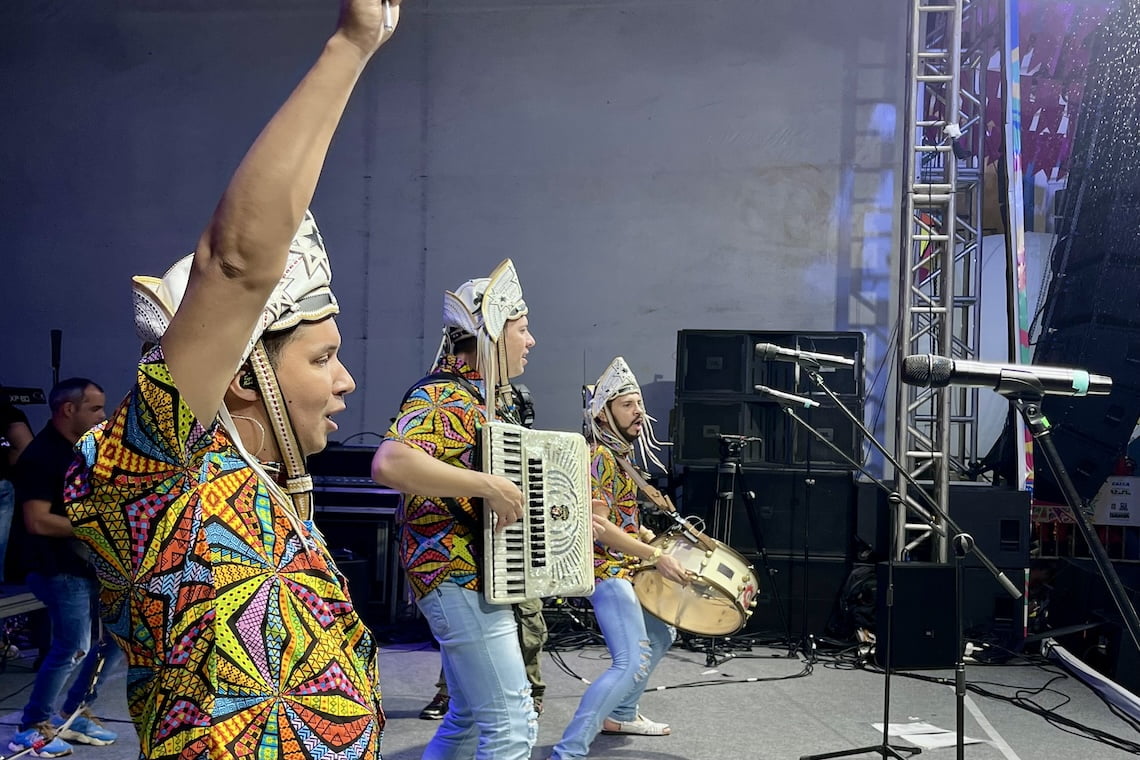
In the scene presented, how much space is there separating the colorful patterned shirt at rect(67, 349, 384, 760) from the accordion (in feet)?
5.20

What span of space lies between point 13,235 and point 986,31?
29.5ft

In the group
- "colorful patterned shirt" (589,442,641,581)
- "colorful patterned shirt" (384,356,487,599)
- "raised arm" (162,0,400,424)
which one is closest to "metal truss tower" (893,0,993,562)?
"colorful patterned shirt" (589,442,641,581)

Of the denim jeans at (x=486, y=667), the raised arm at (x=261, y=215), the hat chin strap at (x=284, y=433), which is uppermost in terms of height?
the raised arm at (x=261, y=215)

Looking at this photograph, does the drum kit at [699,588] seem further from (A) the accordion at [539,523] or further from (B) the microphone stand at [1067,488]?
(B) the microphone stand at [1067,488]

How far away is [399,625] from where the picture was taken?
26.5ft

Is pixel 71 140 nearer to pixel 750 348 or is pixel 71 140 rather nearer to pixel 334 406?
pixel 750 348

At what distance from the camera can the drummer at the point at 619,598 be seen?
432cm

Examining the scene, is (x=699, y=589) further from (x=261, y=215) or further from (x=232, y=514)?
(x=261, y=215)

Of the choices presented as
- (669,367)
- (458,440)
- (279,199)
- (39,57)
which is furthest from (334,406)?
(39,57)

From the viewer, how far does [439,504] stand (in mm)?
2980

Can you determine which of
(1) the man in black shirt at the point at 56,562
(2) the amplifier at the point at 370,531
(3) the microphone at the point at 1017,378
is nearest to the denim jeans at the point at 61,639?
(1) the man in black shirt at the point at 56,562

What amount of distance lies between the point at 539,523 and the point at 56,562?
2833 millimetres

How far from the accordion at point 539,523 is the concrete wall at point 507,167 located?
609cm

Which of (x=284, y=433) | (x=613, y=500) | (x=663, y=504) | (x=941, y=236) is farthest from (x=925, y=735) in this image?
(x=284, y=433)
